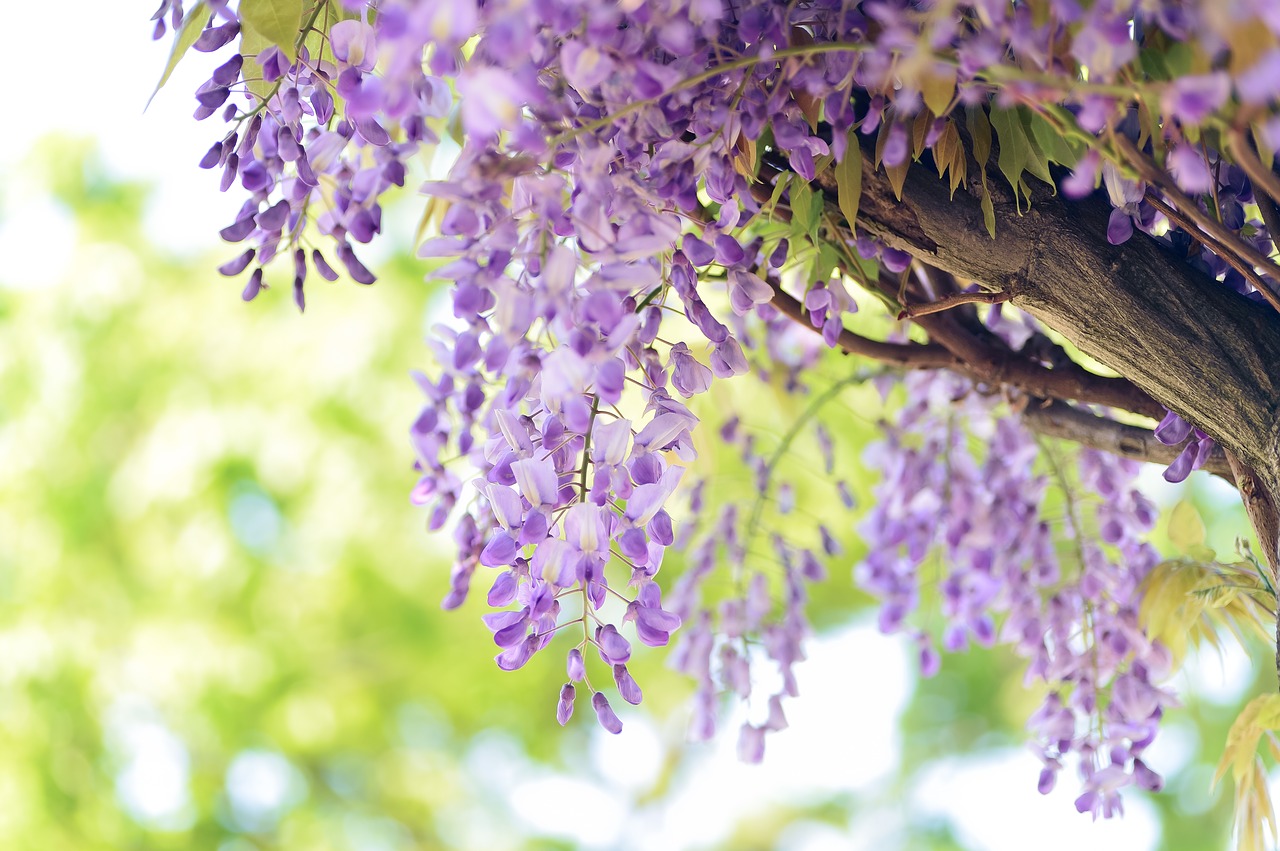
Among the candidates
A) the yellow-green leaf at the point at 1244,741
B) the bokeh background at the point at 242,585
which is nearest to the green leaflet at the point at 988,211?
the yellow-green leaf at the point at 1244,741

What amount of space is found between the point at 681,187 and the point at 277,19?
0.20 m

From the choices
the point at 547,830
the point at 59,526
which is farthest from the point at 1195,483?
the point at 59,526

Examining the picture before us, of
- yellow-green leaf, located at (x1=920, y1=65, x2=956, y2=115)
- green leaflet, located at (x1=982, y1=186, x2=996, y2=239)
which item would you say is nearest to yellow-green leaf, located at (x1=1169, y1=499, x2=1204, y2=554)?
green leaflet, located at (x1=982, y1=186, x2=996, y2=239)

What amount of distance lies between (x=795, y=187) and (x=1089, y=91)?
200 mm

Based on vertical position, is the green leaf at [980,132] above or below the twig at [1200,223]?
above

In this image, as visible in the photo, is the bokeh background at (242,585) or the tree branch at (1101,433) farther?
the bokeh background at (242,585)

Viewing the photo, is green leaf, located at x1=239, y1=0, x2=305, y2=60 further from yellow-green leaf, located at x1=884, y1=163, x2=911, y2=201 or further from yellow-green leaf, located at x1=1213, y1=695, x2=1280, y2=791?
yellow-green leaf, located at x1=1213, y1=695, x2=1280, y2=791

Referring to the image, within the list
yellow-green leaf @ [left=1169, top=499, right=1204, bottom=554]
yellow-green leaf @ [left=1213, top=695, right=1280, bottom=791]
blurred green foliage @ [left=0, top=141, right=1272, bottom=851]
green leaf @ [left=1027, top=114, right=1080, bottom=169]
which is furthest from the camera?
blurred green foliage @ [left=0, top=141, right=1272, bottom=851]

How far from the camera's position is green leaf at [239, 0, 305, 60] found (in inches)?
19.2

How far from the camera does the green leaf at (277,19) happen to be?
0.49 meters

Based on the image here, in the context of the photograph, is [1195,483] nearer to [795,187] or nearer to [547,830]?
[547,830]

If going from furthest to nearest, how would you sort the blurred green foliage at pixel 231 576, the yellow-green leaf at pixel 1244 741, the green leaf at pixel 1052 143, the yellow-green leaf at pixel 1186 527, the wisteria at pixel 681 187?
1. the blurred green foliage at pixel 231 576
2. the yellow-green leaf at pixel 1186 527
3. the yellow-green leaf at pixel 1244 741
4. the green leaf at pixel 1052 143
5. the wisteria at pixel 681 187

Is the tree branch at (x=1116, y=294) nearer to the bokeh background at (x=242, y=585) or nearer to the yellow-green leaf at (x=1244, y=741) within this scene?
the yellow-green leaf at (x=1244, y=741)

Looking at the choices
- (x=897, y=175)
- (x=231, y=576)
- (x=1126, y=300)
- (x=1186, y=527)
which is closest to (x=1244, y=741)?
(x=1186, y=527)
